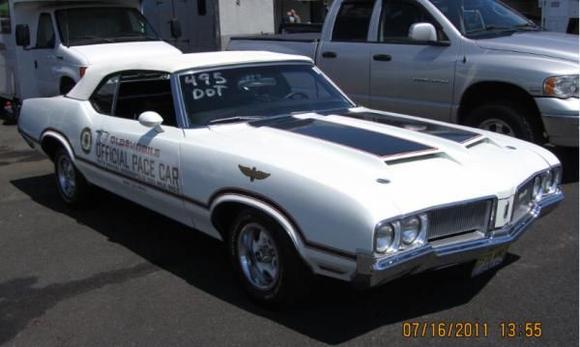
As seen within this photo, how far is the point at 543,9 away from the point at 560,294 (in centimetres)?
1550

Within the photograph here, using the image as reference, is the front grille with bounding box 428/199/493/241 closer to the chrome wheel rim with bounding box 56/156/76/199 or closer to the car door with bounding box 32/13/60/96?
the chrome wheel rim with bounding box 56/156/76/199

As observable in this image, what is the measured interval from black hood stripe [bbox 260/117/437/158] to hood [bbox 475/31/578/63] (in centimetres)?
297

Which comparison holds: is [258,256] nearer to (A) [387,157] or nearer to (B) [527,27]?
(A) [387,157]

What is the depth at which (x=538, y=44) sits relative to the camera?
668 cm

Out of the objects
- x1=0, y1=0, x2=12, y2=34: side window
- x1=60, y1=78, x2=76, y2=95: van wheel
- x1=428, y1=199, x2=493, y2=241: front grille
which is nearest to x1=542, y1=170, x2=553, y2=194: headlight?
x1=428, y1=199, x2=493, y2=241: front grille

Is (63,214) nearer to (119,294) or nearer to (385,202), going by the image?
(119,294)

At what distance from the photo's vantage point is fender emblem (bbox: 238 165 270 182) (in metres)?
3.80

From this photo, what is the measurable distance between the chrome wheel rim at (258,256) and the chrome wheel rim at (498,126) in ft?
12.0

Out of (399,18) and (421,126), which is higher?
(399,18)

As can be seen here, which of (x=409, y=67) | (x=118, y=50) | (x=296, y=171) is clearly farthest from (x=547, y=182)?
(x=118, y=50)

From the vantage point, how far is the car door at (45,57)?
389 inches

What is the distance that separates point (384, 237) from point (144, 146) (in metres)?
2.12

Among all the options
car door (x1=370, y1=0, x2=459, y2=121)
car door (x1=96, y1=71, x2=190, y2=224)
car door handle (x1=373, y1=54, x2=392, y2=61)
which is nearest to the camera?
car door (x1=96, y1=71, x2=190, y2=224)

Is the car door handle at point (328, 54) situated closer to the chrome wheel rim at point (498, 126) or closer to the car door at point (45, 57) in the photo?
the chrome wheel rim at point (498, 126)
